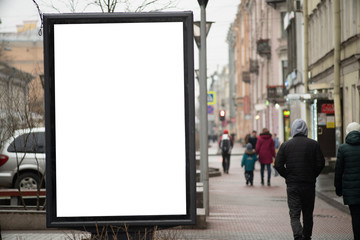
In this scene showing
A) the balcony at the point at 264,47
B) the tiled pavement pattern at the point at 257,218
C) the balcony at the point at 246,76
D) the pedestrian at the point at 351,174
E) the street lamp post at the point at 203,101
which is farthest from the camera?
the balcony at the point at 246,76

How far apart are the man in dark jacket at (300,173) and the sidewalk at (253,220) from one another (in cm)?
147

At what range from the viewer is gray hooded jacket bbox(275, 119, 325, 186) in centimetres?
1071

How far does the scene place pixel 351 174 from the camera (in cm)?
1066

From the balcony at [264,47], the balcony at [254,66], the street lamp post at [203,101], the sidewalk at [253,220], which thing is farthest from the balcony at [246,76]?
the street lamp post at [203,101]

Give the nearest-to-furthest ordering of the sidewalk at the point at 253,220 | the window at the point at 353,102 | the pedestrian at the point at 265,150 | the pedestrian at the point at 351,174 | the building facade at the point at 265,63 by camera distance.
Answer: the pedestrian at the point at 351,174, the sidewalk at the point at 253,220, the pedestrian at the point at 265,150, the window at the point at 353,102, the building facade at the point at 265,63

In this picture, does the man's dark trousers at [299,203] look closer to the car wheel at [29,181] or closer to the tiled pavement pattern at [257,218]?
the tiled pavement pattern at [257,218]

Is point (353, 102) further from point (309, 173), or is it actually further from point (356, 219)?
point (309, 173)

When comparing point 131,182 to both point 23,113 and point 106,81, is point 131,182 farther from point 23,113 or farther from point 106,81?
point 23,113

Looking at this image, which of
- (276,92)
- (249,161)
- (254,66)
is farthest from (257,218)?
(254,66)

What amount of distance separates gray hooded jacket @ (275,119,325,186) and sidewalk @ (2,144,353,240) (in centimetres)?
160

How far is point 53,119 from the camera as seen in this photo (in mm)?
6520

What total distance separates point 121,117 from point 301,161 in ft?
15.5

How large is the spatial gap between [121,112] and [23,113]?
9.46 metres

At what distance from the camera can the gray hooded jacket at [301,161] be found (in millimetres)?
10711
